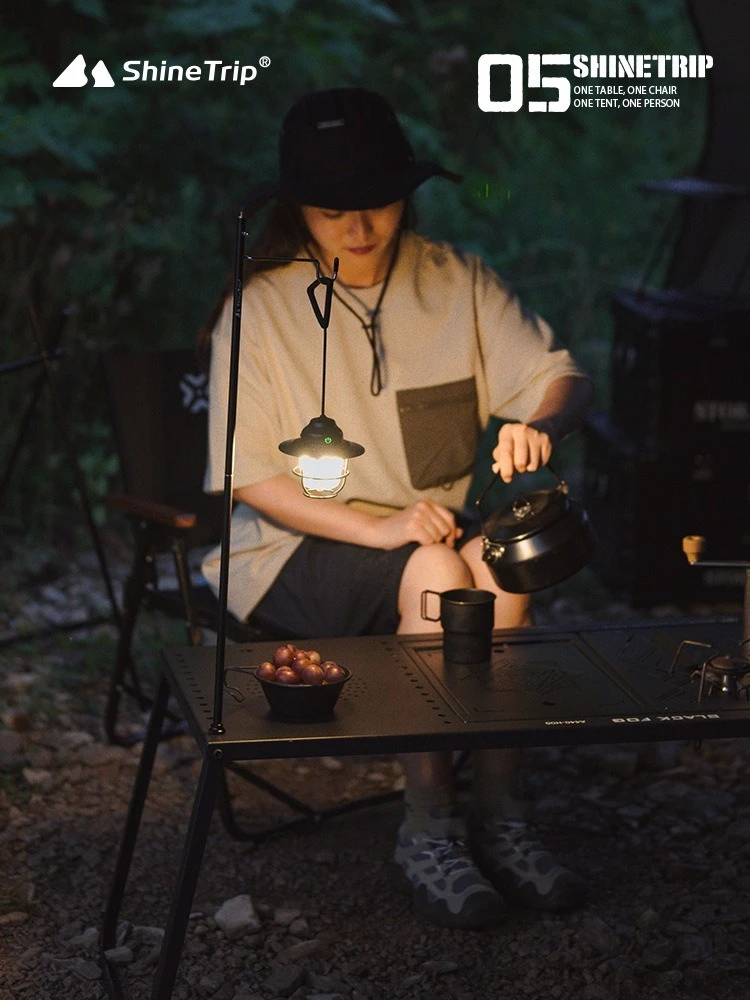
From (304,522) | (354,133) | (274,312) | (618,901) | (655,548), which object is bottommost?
(618,901)

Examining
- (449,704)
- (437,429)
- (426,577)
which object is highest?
(437,429)

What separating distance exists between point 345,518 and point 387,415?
294 millimetres

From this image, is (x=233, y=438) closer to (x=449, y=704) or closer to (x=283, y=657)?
(x=283, y=657)

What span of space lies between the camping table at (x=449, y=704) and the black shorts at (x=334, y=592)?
1.10 feet

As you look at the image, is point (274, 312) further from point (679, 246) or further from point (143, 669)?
point (679, 246)

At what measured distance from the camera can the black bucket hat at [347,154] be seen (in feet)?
10.4

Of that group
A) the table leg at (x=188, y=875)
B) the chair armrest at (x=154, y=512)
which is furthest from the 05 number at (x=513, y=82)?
the table leg at (x=188, y=875)

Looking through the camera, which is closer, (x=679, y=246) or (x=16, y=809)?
(x=16, y=809)

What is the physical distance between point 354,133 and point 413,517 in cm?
83

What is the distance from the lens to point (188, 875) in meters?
2.41

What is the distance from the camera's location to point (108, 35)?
594 centimetres

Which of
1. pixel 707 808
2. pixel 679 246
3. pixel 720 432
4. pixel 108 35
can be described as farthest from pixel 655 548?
pixel 108 35

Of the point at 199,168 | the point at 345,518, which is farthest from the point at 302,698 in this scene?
the point at 199,168

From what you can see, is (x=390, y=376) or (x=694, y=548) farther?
(x=390, y=376)
